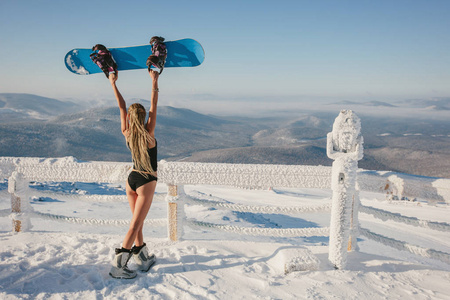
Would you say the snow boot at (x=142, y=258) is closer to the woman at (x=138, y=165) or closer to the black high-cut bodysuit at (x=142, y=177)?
the woman at (x=138, y=165)

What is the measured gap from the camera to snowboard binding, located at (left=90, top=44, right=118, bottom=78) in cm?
273

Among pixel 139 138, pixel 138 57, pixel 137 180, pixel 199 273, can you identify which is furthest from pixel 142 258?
pixel 138 57

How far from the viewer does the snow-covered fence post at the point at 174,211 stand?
3.21 m

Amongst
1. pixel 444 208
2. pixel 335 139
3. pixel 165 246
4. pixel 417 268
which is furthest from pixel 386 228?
pixel 165 246

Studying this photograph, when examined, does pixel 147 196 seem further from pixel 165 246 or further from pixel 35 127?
pixel 35 127

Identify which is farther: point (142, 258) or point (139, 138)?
point (142, 258)

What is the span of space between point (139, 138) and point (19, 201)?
7.75 ft

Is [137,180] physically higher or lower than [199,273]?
higher

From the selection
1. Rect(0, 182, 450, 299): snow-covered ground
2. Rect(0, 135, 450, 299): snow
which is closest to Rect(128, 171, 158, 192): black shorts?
Rect(0, 135, 450, 299): snow

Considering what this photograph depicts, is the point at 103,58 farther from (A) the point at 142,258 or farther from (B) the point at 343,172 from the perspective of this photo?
(B) the point at 343,172

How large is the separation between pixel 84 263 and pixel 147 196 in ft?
3.57

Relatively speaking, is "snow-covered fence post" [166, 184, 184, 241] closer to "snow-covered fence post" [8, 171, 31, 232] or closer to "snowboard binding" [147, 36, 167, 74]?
"snowboard binding" [147, 36, 167, 74]

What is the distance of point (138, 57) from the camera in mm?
2988

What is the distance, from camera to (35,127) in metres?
65.0
